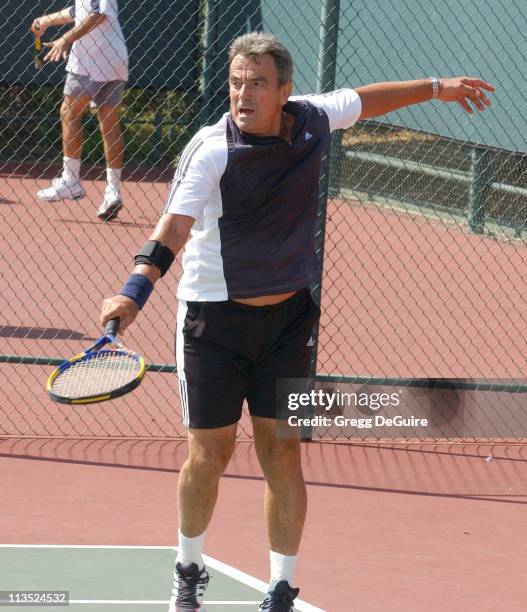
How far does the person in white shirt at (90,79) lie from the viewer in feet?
34.9

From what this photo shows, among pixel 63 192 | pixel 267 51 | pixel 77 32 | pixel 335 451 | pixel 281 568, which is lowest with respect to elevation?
pixel 281 568

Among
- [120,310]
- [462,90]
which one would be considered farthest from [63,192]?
[120,310]

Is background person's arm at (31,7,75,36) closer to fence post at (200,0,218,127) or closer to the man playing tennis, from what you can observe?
fence post at (200,0,218,127)

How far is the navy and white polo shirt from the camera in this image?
4.45 meters

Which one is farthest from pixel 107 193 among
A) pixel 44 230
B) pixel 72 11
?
pixel 72 11

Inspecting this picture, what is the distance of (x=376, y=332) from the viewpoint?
9.32m

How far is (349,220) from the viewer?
12461 millimetres

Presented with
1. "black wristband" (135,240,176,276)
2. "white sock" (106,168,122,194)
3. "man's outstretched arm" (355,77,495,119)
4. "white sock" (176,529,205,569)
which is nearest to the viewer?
"black wristband" (135,240,176,276)

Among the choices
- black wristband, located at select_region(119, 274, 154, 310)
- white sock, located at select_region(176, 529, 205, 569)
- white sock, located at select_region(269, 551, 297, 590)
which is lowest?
white sock, located at select_region(269, 551, 297, 590)

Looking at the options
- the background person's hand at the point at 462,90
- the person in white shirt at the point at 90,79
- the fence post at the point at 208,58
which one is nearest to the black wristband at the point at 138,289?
the background person's hand at the point at 462,90

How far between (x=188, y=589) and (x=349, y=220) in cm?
807

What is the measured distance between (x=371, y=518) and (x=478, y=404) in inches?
68.2

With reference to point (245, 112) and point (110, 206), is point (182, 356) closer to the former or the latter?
point (245, 112)

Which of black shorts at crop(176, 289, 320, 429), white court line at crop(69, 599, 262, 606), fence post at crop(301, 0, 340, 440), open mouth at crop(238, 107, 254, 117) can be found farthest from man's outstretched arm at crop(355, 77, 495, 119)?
white court line at crop(69, 599, 262, 606)
